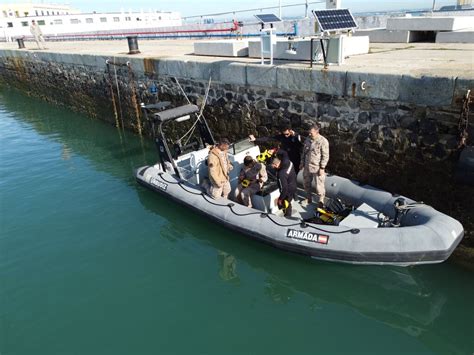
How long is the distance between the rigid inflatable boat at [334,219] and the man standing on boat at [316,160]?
1.29 feet

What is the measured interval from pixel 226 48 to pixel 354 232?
23.3ft

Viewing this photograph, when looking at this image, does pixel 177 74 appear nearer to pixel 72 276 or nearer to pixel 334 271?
pixel 72 276

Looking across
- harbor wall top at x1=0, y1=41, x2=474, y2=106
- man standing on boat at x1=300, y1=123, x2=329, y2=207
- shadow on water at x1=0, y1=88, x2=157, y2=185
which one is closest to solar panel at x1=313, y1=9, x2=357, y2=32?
harbor wall top at x1=0, y1=41, x2=474, y2=106

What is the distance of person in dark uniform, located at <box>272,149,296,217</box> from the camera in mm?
6031

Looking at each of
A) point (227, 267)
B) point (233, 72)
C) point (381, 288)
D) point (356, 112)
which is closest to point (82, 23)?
point (233, 72)

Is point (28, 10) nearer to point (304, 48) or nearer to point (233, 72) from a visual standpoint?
point (233, 72)

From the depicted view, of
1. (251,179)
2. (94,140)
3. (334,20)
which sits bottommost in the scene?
(94,140)

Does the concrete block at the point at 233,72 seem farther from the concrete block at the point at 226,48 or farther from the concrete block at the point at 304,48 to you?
the concrete block at the point at 226,48

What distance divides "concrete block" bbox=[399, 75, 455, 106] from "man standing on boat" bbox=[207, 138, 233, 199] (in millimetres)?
2935


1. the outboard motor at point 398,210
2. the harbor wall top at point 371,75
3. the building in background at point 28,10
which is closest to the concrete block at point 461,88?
the harbor wall top at point 371,75

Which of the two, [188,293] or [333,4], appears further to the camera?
[333,4]

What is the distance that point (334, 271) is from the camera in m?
5.68

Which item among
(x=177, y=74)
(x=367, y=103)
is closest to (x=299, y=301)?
(x=367, y=103)

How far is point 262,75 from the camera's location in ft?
25.9
